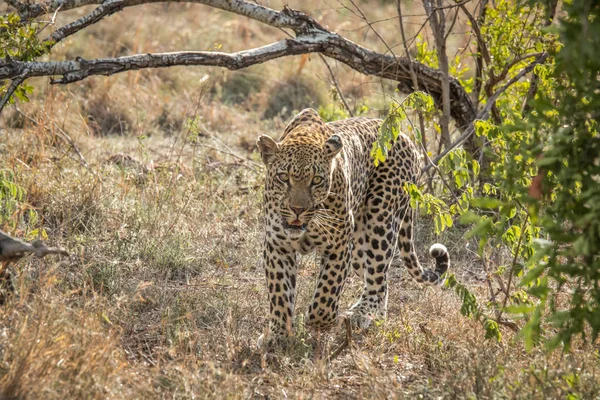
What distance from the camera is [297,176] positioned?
21.0ft

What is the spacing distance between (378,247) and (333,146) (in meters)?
1.29

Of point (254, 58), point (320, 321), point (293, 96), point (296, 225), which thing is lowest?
point (320, 321)

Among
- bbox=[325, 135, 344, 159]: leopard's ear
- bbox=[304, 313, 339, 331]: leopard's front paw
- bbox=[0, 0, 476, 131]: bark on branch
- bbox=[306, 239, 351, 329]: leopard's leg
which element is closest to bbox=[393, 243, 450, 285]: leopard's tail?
bbox=[306, 239, 351, 329]: leopard's leg

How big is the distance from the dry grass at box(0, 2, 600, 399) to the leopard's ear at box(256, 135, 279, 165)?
1202 millimetres

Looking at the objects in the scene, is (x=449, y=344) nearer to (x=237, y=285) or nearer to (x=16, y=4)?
(x=237, y=285)

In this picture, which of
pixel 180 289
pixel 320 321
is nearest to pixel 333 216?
pixel 320 321

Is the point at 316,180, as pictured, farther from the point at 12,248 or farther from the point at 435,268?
the point at 12,248

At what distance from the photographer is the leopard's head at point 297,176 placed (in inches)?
251

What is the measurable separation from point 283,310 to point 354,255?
1.27 m

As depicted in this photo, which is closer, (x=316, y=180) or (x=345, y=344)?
(x=345, y=344)

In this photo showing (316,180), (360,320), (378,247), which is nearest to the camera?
(316,180)

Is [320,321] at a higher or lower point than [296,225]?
lower

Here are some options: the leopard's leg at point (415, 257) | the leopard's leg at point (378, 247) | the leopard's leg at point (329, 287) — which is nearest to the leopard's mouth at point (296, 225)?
the leopard's leg at point (329, 287)

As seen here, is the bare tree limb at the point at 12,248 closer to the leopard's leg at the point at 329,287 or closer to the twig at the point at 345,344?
the twig at the point at 345,344
